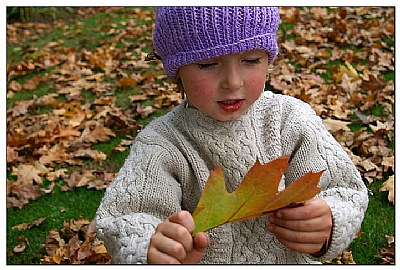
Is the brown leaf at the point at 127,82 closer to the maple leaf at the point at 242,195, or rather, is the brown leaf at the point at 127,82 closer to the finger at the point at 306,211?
the finger at the point at 306,211

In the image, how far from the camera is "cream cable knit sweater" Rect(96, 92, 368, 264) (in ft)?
4.52

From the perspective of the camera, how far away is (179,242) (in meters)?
1.03

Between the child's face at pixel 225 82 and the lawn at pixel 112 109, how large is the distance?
0.57 meters

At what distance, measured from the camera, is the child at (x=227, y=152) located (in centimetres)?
130

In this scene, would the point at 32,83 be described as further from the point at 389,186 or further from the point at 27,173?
the point at 389,186

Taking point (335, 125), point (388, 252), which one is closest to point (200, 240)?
point (388, 252)

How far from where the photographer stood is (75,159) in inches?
120

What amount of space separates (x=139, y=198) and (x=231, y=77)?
349 millimetres

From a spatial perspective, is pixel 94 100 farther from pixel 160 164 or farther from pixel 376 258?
pixel 160 164

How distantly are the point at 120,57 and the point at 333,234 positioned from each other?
3.87 metres

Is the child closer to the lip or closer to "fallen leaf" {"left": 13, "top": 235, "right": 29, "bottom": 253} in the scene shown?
the lip

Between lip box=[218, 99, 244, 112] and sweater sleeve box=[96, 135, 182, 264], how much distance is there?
0.60 ft

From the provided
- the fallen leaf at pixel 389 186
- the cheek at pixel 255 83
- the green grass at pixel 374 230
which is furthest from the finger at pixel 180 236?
the fallen leaf at pixel 389 186

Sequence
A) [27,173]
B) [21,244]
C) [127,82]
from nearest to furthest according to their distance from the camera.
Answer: [21,244]
[27,173]
[127,82]
